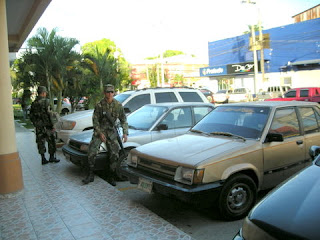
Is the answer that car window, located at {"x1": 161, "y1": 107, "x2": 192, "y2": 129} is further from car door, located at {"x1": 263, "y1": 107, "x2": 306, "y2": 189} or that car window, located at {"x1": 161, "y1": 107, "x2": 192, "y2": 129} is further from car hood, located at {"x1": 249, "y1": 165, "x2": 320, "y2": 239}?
car hood, located at {"x1": 249, "y1": 165, "x2": 320, "y2": 239}

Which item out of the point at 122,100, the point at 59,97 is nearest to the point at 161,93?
the point at 122,100

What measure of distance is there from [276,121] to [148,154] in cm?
206

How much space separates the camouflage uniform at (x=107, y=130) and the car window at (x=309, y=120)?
3.10 meters

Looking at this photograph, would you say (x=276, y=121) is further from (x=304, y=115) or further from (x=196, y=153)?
(x=196, y=153)

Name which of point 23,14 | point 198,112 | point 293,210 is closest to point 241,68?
point 198,112

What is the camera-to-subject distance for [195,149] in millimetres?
4453

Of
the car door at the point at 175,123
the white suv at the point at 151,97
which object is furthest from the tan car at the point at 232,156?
the white suv at the point at 151,97

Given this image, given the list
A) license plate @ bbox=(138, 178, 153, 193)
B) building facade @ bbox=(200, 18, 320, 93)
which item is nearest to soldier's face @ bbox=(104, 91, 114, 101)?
license plate @ bbox=(138, 178, 153, 193)

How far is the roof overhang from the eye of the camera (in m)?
6.42

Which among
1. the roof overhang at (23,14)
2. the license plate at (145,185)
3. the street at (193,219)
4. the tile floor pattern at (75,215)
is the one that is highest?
the roof overhang at (23,14)

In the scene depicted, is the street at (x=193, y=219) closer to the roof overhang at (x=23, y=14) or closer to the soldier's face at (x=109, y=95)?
the soldier's face at (x=109, y=95)

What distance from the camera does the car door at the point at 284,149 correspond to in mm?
4715

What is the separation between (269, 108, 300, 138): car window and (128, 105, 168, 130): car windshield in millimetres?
2514

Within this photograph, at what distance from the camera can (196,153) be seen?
14.1 ft
